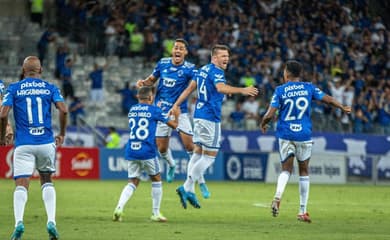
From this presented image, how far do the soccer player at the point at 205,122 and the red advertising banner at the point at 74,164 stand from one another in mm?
13458

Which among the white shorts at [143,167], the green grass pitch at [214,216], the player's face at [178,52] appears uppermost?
the player's face at [178,52]

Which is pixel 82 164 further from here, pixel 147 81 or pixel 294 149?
pixel 294 149

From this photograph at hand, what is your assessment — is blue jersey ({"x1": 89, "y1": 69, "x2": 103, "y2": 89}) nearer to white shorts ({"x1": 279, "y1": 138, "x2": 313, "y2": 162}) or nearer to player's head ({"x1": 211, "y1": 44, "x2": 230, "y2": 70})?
player's head ({"x1": 211, "y1": 44, "x2": 230, "y2": 70})

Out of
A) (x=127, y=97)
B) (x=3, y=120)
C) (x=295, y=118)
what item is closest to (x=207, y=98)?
(x=295, y=118)

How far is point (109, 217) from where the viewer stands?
17172mm

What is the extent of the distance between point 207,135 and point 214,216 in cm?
150

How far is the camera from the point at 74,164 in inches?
1259

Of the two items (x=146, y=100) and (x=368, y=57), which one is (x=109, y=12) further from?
(x=146, y=100)

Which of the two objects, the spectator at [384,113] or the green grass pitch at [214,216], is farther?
the spectator at [384,113]

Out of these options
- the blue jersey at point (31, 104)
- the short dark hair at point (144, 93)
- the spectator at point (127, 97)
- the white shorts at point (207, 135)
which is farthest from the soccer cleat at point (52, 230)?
the spectator at point (127, 97)

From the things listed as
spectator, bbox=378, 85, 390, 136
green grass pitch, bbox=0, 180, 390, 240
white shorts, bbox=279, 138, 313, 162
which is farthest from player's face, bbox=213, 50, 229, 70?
spectator, bbox=378, 85, 390, 136

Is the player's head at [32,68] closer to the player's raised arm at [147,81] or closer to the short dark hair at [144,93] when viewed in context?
the short dark hair at [144,93]

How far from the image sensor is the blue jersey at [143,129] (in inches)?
643

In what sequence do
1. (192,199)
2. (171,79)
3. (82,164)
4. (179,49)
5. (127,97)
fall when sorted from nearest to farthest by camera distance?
(192,199)
(179,49)
(171,79)
(82,164)
(127,97)
